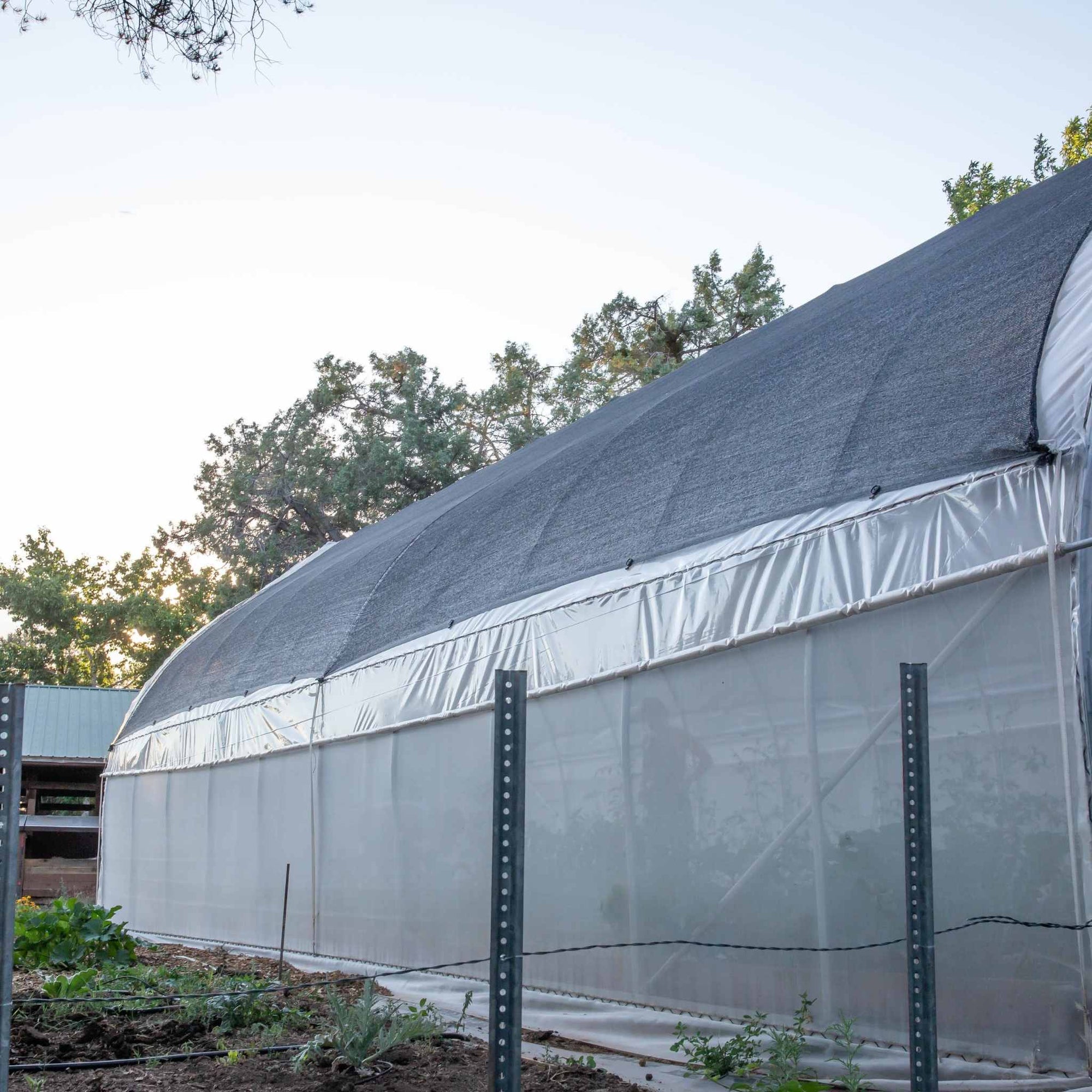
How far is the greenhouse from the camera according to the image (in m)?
4.75

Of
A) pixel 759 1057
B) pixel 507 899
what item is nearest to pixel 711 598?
pixel 759 1057

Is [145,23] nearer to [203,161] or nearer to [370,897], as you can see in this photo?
[203,161]

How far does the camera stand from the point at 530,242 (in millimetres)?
16859

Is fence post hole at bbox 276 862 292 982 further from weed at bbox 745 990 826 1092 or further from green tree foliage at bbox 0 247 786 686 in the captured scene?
green tree foliage at bbox 0 247 786 686

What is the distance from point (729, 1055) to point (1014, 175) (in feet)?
87.2

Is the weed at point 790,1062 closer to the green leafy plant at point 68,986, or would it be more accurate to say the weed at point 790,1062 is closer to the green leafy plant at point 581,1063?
the green leafy plant at point 581,1063

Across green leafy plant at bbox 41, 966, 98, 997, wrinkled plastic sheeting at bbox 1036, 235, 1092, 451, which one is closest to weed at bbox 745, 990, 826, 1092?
wrinkled plastic sheeting at bbox 1036, 235, 1092, 451

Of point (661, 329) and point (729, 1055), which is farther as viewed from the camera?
point (661, 329)

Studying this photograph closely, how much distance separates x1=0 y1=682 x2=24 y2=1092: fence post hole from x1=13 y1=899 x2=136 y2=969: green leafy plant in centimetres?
591

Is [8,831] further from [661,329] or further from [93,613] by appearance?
[93,613]

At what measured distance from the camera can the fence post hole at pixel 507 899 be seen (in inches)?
107

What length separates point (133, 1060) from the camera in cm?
468

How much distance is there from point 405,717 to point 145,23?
17.3 ft

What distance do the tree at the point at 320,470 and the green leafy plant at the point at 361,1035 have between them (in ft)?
84.4
